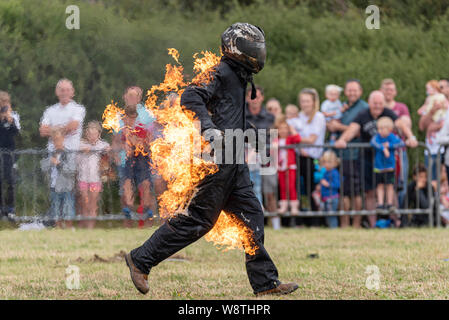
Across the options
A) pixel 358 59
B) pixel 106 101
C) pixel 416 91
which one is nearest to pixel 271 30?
pixel 358 59

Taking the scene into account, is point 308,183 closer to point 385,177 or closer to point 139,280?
point 385,177

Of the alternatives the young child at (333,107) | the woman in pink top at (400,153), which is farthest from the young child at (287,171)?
the woman in pink top at (400,153)

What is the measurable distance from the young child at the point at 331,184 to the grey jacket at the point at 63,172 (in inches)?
229

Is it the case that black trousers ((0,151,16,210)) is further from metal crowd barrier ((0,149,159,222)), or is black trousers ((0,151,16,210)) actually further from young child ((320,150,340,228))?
young child ((320,150,340,228))

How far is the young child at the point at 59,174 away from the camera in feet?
24.7

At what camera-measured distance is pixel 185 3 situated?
52.4ft

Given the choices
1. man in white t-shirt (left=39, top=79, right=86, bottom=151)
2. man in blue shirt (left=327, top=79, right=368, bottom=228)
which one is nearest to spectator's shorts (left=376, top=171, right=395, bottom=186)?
man in blue shirt (left=327, top=79, right=368, bottom=228)

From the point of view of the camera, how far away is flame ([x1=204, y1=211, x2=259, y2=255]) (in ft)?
22.5

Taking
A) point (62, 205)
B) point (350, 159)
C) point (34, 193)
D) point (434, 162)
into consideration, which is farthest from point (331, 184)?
point (34, 193)

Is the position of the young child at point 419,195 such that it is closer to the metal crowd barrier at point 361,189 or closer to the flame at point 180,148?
the metal crowd barrier at point 361,189

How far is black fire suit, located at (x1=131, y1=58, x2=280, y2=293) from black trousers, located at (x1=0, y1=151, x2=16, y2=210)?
1.89 meters

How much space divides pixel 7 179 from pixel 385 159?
613 centimetres
